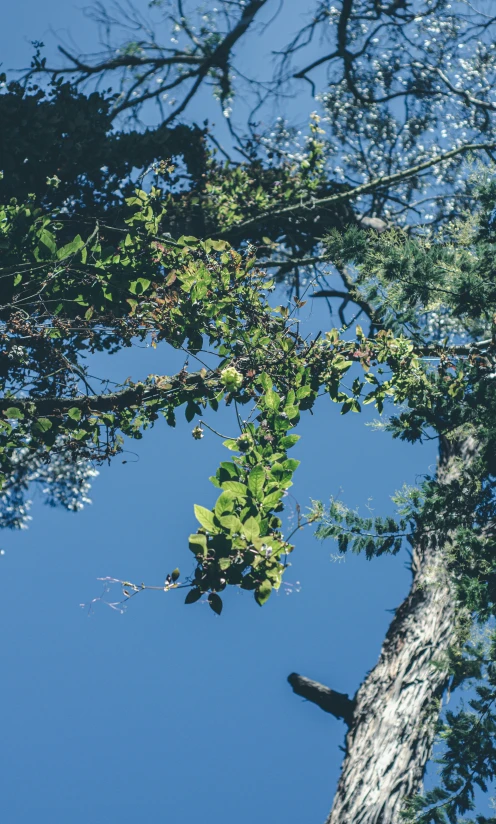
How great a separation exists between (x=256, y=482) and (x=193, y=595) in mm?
601

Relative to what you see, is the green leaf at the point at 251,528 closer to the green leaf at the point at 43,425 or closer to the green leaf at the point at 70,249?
the green leaf at the point at 43,425

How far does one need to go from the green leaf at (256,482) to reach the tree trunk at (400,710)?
1882 mm

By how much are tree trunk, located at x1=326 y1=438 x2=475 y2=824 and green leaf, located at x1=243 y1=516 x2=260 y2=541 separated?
205 cm

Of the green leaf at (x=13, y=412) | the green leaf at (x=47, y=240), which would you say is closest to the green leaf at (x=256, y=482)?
the green leaf at (x=13, y=412)

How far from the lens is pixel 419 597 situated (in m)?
5.97

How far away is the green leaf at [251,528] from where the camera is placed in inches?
94.6

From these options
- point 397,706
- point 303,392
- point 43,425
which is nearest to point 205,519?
point 303,392

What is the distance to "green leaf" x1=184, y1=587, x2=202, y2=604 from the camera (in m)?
2.30

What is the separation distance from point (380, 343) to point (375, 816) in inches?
152

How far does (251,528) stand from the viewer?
2.42m

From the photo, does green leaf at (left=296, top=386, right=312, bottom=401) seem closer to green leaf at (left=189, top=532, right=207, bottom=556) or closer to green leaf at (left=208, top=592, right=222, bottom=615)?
green leaf at (left=189, top=532, right=207, bottom=556)

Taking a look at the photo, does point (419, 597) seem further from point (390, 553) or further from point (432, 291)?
point (432, 291)

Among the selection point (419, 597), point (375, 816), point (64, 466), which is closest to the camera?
point (375, 816)

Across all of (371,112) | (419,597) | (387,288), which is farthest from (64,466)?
(371,112)
